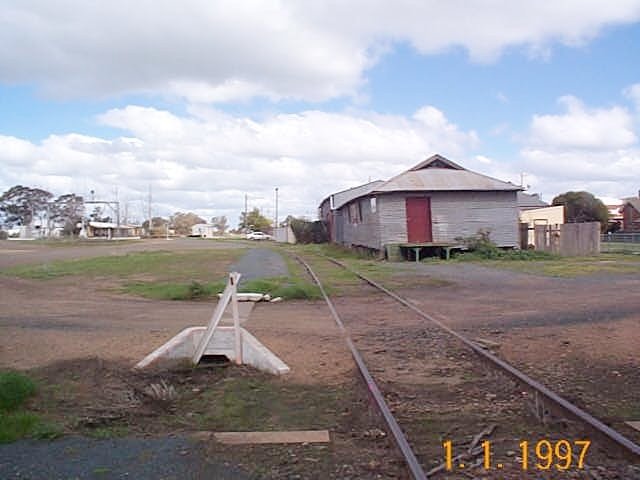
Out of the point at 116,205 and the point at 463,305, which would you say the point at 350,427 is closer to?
the point at 463,305

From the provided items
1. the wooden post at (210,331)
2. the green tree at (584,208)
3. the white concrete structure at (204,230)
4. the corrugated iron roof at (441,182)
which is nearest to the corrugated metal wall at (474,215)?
the corrugated iron roof at (441,182)

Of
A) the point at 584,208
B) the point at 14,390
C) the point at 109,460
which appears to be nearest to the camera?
the point at 109,460

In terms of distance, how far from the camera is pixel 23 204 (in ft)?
401

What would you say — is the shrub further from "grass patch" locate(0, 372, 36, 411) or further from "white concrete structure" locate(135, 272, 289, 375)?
"grass patch" locate(0, 372, 36, 411)

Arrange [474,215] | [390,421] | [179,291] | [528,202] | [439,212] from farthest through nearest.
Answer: [528,202]
[474,215]
[439,212]
[179,291]
[390,421]

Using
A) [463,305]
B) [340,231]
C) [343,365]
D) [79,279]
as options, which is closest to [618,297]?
[463,305]

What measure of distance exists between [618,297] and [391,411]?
10.5 metres

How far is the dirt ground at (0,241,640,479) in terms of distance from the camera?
5.68 metres

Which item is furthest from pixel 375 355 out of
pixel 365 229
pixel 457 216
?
pixel 365 229

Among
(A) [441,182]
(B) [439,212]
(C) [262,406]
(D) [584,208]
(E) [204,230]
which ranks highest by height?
(E) [204,230]

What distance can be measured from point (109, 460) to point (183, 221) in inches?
6877

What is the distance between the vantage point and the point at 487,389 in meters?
7.20

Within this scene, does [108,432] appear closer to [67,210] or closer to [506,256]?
[506,256]

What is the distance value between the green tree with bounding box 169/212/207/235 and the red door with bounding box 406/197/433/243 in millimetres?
137554
